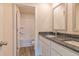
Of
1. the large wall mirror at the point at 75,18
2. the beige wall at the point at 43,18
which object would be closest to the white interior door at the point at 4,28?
the large wall mirror at the point at 75,18

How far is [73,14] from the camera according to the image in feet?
8.04

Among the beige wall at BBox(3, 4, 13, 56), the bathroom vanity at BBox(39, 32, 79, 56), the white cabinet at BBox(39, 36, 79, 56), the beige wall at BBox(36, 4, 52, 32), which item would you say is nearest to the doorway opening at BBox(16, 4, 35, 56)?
the beige wall at BBox(36, 4, 52, 32)

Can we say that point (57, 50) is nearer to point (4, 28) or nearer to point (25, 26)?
point (4, 28)

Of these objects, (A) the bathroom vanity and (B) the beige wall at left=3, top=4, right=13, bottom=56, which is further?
(B) the beige wall at left=3, top=4, right=13, bottom=56

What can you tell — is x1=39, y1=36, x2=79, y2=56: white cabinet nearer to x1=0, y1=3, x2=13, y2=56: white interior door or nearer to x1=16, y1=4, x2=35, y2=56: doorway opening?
x1=0, y1=3, x2=13, y2=56: white interior door

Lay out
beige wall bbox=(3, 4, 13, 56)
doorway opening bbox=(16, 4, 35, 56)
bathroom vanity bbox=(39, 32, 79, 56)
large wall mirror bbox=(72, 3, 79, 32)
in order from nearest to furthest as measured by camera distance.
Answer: bathroom vanity bbox=(39, 32, 79, 56) → beige wall bbox=(3, 4, 13, 56) → large wall mirror bbox=(72, 3, 79, 32) → doorway opening bbox=(16, 4, 35, 56)

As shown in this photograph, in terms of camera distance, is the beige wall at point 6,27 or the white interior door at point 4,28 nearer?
the white interior door at point 4,28

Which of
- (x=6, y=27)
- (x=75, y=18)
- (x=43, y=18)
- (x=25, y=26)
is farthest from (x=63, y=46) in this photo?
(x=25, y=26)

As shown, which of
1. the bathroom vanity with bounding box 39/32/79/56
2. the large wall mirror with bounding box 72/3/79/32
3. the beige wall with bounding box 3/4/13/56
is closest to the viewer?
the bathroom vanity with bounding box 39/32/79/56

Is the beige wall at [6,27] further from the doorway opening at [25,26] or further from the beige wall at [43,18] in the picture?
the beige wall at [43,18]

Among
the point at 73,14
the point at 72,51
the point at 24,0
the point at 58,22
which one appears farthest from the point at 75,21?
the point at 24,0

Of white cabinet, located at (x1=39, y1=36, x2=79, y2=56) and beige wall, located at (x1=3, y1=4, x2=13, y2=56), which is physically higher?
beige wall, located at (x1=3, y1=4, x2=13, y2=56)

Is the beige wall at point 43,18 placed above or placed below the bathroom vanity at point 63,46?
above

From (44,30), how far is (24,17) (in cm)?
77
